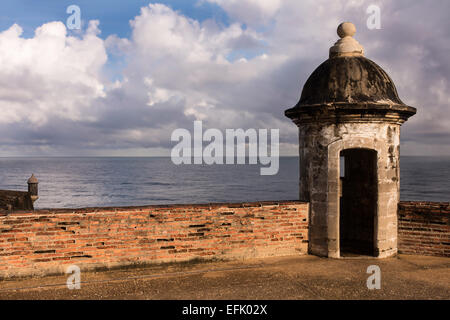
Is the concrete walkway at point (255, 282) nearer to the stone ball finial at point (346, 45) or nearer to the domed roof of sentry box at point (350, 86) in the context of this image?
the domed roof of sentry box at point (350, 86)

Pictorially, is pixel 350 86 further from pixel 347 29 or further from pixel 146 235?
pixel 146 235

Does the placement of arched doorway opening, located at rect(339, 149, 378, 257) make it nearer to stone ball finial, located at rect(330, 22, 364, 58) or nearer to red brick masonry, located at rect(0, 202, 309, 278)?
red brick masonry, located at rect(0, 202, 309, 278)

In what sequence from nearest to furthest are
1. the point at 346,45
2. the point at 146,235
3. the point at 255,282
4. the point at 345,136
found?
the point at 255,282 < the point at 146,235 < the point at 345,136 < the point at 346,45

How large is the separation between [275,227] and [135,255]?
2708 mm

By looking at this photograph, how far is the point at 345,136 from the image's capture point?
21.7ft

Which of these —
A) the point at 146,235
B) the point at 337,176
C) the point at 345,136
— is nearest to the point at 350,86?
the point at 345,136

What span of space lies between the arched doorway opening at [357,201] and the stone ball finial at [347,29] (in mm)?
2616

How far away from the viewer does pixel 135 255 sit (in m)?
5.98

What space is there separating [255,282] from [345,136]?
3.30 metres

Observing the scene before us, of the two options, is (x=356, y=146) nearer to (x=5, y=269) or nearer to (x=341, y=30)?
(x=341, y=30)

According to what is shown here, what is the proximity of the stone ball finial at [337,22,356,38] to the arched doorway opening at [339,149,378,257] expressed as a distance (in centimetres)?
262

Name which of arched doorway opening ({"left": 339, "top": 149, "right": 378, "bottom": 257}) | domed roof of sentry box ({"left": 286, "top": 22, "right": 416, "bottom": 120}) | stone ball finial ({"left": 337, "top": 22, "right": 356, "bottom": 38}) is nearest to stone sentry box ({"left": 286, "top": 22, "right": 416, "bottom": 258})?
domed roof of sentry box ({"left": 286, "top": 22, "right": 416, "bottom": 120})

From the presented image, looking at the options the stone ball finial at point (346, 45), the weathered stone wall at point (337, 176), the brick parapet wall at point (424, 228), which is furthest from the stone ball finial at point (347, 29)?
the brick parapet wall at point (424, 228)
